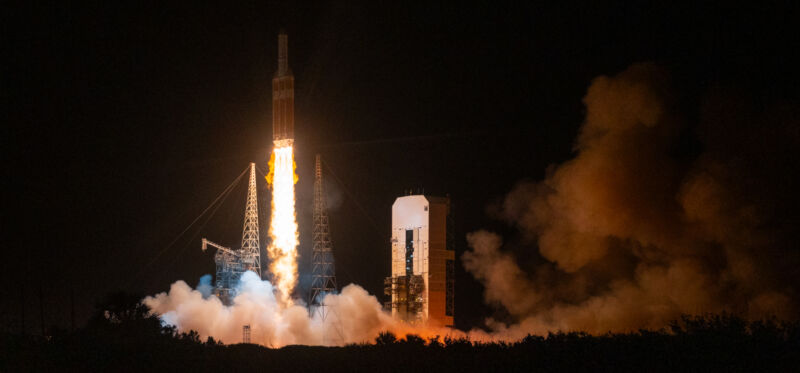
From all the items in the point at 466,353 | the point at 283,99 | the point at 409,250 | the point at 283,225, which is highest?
the point at 283,99

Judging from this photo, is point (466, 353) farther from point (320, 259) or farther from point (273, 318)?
point (320, 259)

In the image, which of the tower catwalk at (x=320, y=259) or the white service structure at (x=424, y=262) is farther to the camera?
the tower catwalk at (x=320, y=259)

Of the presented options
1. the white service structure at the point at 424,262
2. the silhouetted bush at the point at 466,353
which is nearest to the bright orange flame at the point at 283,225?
Result: the white service structure at the point at 424,262

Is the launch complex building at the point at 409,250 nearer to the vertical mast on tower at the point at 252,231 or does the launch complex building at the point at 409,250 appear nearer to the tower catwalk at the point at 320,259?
the tower catwalk at the point at 320,259

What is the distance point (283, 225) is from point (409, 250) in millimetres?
7007

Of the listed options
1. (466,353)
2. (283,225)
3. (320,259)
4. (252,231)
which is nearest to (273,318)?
(320,259)

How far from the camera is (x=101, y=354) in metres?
34.0

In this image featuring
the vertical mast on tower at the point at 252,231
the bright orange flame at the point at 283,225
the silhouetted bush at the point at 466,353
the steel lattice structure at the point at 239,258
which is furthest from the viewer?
the vertical mast on tower at the point at 252,231

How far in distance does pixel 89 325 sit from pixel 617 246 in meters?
21.2

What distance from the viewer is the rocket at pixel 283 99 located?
2350 inches

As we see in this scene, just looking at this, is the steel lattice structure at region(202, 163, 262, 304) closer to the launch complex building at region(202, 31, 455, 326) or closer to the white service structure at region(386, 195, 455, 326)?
the launch complex building at region(202, 31, 455, 326)

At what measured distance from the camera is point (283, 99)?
6012cm

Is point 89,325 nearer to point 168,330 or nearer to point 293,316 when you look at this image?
point 168,330

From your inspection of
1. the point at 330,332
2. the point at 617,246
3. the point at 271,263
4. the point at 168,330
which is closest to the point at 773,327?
the point at 617,246
